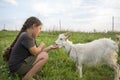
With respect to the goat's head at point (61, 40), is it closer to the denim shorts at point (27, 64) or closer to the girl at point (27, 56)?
the girl at point (27, 56)

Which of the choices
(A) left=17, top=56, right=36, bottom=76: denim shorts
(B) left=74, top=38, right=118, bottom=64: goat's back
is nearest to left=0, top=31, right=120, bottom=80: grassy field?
(A) left=17, top=56, right=36, bottom=76: denim shorts

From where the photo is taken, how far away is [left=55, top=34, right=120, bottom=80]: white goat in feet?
31.1

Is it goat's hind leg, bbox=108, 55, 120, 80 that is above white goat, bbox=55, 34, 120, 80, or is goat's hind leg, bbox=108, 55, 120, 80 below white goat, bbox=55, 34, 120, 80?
below

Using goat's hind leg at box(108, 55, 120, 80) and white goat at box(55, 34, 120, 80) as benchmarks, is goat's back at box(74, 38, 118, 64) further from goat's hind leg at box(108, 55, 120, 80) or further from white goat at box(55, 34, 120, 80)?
goat's hind leg at box(108, 55, 120, 80)

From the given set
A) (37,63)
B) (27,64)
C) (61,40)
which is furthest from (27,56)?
(61,40)

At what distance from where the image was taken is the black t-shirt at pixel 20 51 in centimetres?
759

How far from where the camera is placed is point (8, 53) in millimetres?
8195

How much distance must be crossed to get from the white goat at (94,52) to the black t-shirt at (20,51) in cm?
201

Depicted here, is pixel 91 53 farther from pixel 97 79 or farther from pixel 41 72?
pixel 41 72

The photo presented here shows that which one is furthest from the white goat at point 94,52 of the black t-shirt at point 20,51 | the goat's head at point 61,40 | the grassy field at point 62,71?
the black t-shirt at point 20,51

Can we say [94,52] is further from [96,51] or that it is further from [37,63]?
[37,63]

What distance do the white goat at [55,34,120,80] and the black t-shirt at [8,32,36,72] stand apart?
2012mm

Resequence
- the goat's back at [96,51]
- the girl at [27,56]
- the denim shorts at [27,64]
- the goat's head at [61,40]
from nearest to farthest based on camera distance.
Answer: the girl at [27,56] < the denim shorts at [27,64] < the goat's back at [96,51] < the goat's head at [61,40]

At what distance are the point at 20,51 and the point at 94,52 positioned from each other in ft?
9.08
